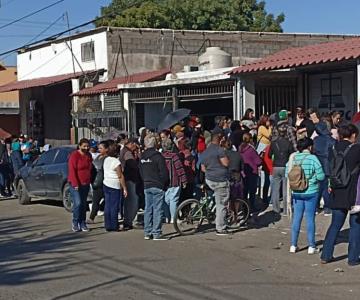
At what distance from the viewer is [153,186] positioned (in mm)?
12445

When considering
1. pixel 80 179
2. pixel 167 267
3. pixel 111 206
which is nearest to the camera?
pixel 167 267

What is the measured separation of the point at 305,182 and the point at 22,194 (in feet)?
35.8

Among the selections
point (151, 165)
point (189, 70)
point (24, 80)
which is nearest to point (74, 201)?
point (151, 165)

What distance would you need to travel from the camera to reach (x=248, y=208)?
13.5m

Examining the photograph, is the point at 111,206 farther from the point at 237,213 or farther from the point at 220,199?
the point at 237,213

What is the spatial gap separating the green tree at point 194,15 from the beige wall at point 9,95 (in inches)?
275

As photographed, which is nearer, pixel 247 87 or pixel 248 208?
pixel 248 208

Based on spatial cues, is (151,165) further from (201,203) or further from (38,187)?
(38,187)

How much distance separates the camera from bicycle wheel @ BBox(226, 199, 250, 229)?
13.2 m

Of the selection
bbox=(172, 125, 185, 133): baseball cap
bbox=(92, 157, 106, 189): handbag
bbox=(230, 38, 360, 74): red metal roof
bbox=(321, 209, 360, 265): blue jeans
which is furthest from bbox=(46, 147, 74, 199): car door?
bbox=(321, 209, 360, 265): blue jeans

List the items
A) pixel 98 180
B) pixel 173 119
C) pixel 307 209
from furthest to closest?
pixel 173 119 < pixel 98 180 < pixel 307 209

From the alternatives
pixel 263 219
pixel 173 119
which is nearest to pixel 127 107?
pixel 173 119

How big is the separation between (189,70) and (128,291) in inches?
685

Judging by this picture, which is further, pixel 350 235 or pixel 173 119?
pixel 173 119
